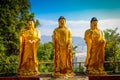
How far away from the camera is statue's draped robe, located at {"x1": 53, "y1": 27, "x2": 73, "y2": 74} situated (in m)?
13.0

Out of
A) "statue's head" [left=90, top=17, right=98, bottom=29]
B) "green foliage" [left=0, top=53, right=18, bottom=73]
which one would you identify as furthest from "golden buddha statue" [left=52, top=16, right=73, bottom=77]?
"green foliage" [left=0, top=53, right=18, bottom=73]

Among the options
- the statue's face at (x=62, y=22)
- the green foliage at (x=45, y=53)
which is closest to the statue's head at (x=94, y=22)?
the statue's face at (x=62, y=22)

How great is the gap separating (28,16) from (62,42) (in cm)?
722

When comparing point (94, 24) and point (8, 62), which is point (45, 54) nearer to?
point (8, 62)

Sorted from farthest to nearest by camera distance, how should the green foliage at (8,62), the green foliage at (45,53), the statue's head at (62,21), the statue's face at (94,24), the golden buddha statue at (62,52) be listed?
the green foliage at (45,53), the green foliage at (8,62), the statue's face at (94,24), the statue's head at (62,21), the golden buddha statue at (62,52)

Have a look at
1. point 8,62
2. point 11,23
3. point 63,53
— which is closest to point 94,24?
point 63,53

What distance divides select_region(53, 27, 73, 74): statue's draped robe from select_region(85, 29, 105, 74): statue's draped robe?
0.74 metres

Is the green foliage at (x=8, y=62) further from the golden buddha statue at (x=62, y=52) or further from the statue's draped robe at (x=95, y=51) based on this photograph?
the statue's draped robe at (x=95, y=51)

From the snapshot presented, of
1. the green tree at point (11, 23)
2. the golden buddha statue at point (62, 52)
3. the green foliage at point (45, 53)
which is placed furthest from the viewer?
the green foliage at point (45, 53)

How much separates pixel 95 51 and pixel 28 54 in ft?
7.78

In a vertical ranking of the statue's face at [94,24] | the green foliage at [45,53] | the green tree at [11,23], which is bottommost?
the green foliage at [45,53]

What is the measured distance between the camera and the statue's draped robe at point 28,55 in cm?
1312

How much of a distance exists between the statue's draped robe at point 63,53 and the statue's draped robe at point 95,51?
2.44 ft

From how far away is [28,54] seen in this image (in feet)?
43.4
